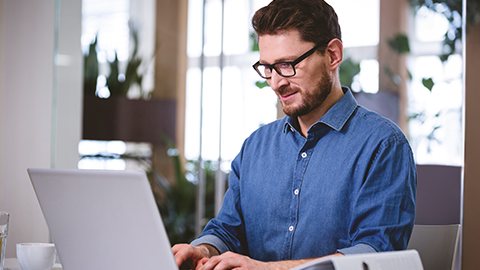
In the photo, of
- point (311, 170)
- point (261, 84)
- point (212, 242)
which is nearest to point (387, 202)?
point (311, 170)

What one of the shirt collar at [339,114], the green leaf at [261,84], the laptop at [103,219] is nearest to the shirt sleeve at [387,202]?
the shirt collar at [339,114]

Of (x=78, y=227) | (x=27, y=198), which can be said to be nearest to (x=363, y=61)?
(x=78, y=227)

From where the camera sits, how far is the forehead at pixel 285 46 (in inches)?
53.1

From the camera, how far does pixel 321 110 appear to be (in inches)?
56.2

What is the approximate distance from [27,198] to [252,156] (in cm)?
215

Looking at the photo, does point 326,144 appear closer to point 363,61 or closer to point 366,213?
point 366,213

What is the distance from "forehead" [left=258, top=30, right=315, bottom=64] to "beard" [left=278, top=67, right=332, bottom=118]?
0.09 metres

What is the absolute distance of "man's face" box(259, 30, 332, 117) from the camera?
1.35m

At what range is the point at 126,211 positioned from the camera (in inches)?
29.0

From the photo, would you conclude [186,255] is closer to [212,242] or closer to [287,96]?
[212,242]

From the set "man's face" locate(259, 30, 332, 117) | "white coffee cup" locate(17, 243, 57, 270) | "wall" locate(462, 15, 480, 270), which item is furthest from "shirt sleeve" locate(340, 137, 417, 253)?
"wall" locate(462, 15, 480, 270)

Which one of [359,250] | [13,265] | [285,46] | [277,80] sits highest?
[285,46]

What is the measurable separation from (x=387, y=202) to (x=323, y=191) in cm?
22

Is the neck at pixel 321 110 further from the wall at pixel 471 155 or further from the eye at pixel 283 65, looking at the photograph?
the wall at pixel 471 155
